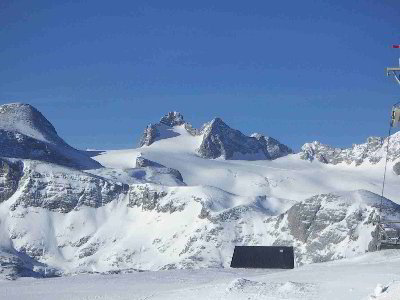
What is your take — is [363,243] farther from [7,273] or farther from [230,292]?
[230,292]

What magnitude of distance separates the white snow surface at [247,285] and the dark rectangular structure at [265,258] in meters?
10.8

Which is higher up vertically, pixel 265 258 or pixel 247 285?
pixel 265 258

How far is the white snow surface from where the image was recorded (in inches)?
1714

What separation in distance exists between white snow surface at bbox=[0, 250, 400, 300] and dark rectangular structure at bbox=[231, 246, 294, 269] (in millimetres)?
10835

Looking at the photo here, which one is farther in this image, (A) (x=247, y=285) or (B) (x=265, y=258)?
(B) (x=265, y=258)

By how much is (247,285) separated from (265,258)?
41730mm

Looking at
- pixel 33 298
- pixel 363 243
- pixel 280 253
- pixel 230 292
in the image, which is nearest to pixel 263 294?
→ pixel 230 292

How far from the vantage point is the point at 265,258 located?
8869 centimetres

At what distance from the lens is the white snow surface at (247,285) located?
43.5 metres

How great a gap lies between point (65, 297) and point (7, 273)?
139014 millimetres

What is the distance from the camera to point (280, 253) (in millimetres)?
91062

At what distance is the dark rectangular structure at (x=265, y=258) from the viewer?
87.8 metres

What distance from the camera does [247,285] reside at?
156 ft

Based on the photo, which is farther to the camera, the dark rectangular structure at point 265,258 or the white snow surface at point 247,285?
the dark rectangular structure at point 265,258
